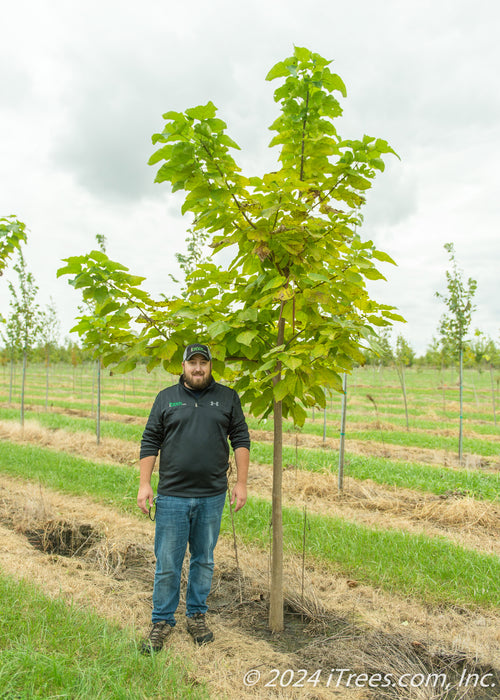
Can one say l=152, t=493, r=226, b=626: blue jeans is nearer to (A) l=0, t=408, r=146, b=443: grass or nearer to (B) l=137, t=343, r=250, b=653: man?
(B) l=137, t=343, r=250, b=653: man

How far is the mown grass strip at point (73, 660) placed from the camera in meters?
2.33

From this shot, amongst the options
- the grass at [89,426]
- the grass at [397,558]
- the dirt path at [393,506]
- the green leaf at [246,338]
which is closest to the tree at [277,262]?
the green leaf at [246,338]

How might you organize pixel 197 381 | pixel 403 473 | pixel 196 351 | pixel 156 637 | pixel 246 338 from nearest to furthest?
pixel 246 338 < pixel 156 637 < pixel 196 351 < pixel 197 381 < pixel 403 473

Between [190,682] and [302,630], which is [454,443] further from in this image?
[190,682]

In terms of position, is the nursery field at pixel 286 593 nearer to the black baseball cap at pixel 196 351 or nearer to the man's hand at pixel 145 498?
the man's hand at pixel 145 498

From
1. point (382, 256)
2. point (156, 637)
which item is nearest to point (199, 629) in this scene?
point (156, 637)

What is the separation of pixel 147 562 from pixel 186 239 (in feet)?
27.0

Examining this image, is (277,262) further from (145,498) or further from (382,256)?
(145,498)

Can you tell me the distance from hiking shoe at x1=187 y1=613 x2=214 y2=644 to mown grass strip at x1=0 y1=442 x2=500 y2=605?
1.69 meters

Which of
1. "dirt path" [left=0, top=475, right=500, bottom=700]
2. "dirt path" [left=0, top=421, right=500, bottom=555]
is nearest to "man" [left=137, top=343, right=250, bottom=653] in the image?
"dirt path" [left=0, top=475, right=500, bottom=700]

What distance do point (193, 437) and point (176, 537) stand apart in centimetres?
73

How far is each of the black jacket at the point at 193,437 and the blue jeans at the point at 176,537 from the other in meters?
0.08

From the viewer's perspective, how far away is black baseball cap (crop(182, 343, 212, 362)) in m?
3.29

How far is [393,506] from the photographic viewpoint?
23.2ft
